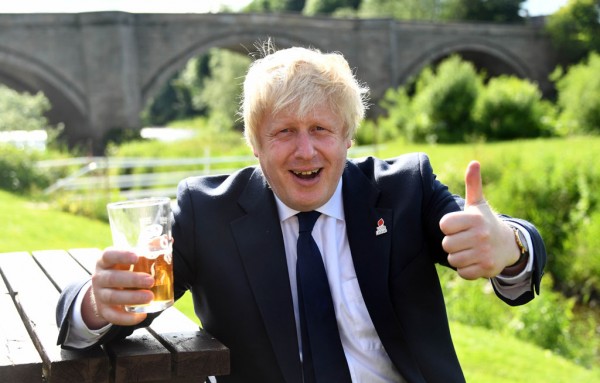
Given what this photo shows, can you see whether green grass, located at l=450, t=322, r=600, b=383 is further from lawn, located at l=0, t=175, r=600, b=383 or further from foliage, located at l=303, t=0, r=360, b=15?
foliage, located at l=303, t=0, r=360, b=15

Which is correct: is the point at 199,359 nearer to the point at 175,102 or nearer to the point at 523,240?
the point at 523,240

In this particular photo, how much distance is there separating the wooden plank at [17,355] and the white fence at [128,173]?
7001 millimetres

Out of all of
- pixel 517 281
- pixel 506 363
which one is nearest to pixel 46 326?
pixel 517 281

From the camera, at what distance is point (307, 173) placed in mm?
1930

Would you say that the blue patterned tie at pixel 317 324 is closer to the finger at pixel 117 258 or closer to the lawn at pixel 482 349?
the finger at pixel 117 258

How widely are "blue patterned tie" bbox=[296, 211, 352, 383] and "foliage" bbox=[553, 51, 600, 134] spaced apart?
1778cm

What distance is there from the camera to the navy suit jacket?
6.25ft

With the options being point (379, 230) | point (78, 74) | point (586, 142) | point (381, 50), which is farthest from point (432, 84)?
point (379, 230)

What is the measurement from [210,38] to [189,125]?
1085cm

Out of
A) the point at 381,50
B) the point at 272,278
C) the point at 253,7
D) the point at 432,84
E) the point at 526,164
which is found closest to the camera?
the point at 272,278

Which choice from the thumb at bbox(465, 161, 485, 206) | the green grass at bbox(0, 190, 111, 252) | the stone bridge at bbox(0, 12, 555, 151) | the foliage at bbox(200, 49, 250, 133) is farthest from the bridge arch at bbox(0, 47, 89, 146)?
the thumb at bbox(465, 161, 485, 206)

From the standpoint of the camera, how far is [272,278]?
1.92 m

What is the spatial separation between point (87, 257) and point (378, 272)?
1.05 m

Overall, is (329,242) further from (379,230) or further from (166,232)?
(166,232)
